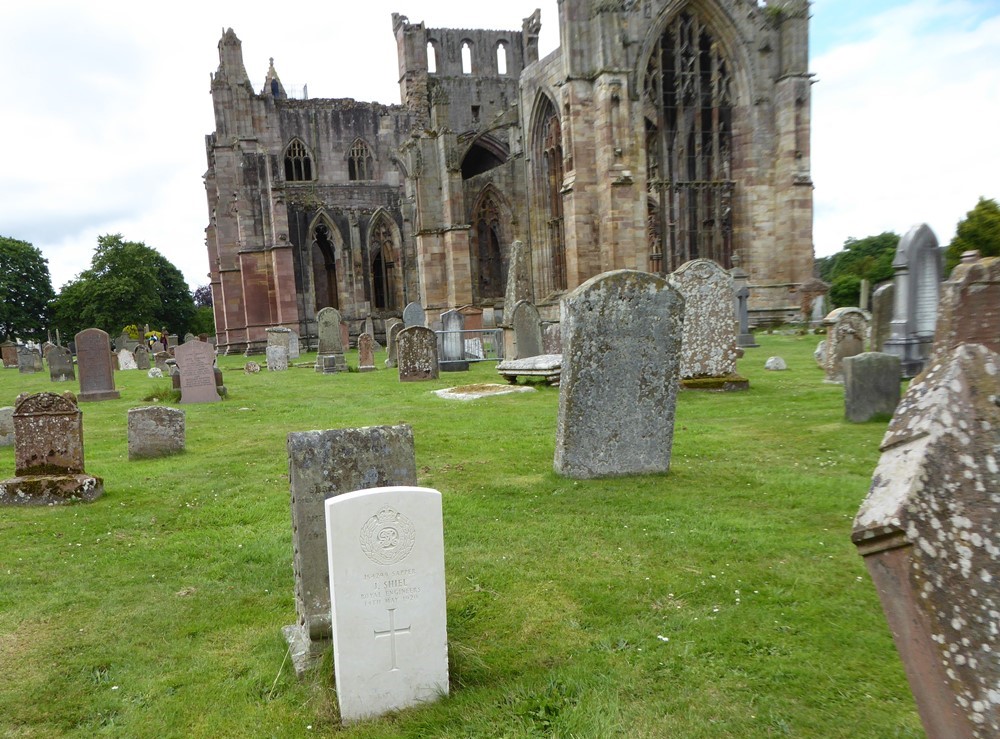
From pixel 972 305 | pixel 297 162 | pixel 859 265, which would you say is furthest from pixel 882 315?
pixel 859 265

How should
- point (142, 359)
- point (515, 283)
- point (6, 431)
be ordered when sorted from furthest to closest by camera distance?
point (142, 359), point (515, 283), point (6, 431)

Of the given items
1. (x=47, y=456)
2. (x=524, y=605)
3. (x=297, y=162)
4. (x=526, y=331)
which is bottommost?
(x=524, y=605)

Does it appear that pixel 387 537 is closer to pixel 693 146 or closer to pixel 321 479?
pixel 321 479

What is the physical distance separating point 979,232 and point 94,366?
32.2 metres

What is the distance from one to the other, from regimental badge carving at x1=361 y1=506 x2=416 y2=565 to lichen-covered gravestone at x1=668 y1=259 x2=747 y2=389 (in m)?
8.89

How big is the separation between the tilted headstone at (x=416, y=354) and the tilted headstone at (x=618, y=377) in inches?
399

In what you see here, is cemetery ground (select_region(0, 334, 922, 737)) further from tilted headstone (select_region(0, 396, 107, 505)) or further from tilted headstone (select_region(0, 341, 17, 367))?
tilted headstone (select_region(0, 341, 17, 367))

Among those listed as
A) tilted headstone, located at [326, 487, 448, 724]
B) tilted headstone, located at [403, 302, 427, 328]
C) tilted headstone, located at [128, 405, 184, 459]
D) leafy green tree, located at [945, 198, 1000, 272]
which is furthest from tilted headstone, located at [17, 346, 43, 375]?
leafy green tree, located at [945, 198, 1000, 272]

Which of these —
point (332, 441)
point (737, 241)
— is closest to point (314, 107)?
point (737, 241)

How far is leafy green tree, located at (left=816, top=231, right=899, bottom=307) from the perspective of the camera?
35.4m

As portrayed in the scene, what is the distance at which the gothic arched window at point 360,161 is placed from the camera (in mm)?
42531

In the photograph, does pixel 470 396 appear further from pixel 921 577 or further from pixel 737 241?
pixel 737 241

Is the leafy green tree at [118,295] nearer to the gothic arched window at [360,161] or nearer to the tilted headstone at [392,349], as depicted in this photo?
the gothic arched window at [360,161]

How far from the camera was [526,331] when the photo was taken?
16562 mm
